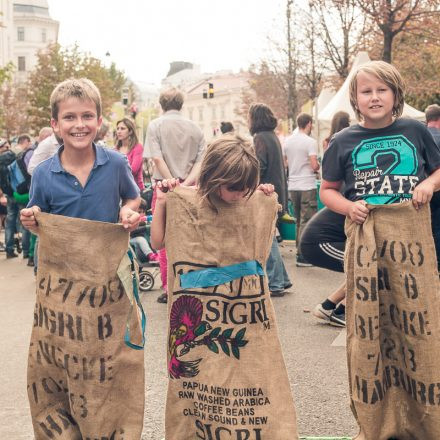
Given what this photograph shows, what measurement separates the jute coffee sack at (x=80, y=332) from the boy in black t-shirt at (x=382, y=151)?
116cm

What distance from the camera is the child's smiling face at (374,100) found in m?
3.82

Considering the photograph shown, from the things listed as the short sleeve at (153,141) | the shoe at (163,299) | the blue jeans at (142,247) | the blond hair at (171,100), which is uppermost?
the blond hair at (171,100)

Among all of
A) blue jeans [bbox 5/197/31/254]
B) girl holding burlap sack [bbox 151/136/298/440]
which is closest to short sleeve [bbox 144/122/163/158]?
girl holding burlap sack [bbox 151/136/298/440]

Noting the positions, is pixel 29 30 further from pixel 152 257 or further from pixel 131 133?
pixel 152 257

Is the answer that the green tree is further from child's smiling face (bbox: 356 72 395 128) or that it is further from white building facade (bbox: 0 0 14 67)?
child's smiling face (bbox: 356 72 395 128)

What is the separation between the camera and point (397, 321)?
148 inches

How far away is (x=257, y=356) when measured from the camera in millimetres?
3471

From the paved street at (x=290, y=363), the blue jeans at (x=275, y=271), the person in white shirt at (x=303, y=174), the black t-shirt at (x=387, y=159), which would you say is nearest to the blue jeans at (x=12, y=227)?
the paved street at (x=290, y=363)

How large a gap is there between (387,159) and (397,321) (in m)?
0.76

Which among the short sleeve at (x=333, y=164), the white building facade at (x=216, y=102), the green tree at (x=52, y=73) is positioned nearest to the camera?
the short sleeve at (x=333, y=164)

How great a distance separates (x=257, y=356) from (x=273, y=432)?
0.32 metres

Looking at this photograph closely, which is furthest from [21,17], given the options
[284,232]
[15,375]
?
[15,375]

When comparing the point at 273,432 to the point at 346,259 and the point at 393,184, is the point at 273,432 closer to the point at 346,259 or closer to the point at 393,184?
the point at 346,259

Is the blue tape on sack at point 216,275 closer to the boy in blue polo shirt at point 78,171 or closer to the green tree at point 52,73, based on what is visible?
the boy in blue polo shirt at point 78,171
